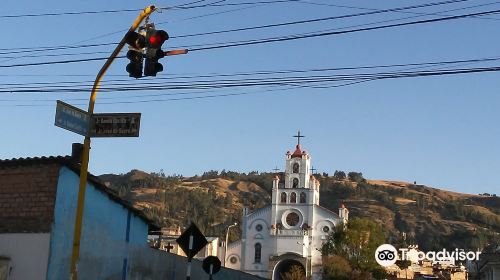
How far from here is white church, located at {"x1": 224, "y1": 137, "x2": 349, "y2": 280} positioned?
85812mm

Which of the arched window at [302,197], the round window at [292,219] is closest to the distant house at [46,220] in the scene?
the round window at [292,219]

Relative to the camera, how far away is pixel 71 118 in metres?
14.0

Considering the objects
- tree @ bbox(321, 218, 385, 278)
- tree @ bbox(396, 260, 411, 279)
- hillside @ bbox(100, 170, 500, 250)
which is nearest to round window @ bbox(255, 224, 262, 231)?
tree @ bbox(321, 218, 385, 278)

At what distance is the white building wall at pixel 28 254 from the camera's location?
1520cm

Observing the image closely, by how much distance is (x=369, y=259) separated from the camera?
6606 centimetres

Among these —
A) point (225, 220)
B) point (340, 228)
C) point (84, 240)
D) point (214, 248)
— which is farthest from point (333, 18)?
point (225, 220)

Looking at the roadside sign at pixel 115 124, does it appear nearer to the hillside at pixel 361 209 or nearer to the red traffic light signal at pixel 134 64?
the red traffic light signal at pixel 134 64

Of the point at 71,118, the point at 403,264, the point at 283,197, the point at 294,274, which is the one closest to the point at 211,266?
the point at 71,118

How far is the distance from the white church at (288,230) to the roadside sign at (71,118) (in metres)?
71.4

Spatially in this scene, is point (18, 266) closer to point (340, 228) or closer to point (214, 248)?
point (340, 228)

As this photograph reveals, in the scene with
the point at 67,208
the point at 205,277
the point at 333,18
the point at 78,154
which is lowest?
the point at 205,277

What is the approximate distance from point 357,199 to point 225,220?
49073mm

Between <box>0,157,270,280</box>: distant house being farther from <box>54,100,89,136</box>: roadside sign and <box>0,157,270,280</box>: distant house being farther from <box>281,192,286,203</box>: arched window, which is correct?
<box>281,192,286,203</box>: arched window

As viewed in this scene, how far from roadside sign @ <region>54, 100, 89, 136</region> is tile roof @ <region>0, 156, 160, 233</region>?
1906 millimetres
